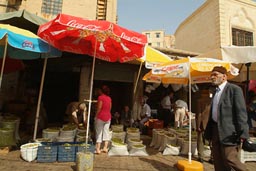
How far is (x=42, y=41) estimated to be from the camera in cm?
509

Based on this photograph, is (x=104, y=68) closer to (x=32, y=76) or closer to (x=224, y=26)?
(x=32, y=76)

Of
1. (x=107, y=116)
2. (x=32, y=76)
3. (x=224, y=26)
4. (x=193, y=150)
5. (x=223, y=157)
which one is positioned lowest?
(x=193, y=150)

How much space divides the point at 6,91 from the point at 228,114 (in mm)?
9916

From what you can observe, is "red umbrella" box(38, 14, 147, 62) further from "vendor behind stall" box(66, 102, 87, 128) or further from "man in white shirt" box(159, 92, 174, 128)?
"man in white shirt" box(159, 92, 174, 128)

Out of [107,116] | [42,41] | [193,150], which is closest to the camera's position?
[42,41]

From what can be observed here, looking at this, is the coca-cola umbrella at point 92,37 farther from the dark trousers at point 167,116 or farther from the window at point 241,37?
the window at point 241,37

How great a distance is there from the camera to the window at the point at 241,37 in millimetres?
15139

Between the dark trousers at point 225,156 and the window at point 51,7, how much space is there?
523 inches

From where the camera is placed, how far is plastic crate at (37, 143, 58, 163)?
461 centimetres

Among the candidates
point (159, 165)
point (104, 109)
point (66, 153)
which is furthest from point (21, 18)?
point (159, 165)

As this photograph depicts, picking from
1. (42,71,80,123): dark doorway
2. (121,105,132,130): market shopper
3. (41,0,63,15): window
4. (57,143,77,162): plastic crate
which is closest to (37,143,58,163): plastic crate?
(57,143,77,162): plastic crate

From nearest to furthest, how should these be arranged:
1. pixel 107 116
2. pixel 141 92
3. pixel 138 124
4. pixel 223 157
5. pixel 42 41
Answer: pixel 223 157, pixel 42 41, pixel 107 116, pixel 138 124, pixel 141 92

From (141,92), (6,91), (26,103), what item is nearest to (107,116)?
(141,92)

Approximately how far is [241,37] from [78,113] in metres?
14.5
